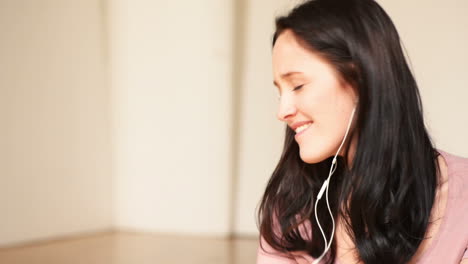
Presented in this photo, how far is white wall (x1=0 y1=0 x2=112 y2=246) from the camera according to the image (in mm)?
2287

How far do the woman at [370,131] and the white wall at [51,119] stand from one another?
1.58 meters

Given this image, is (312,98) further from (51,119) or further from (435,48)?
(51,119)

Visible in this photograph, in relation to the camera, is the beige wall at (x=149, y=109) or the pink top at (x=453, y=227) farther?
the beige wall at (x=149, y=109)

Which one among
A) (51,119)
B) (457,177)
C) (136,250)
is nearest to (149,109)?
(51,119)

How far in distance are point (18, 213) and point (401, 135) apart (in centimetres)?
193

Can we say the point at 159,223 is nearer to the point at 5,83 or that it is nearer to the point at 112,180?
the point at 112,180

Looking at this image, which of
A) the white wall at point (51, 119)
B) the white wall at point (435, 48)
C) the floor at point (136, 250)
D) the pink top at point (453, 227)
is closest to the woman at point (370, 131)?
the pink top at point (453, 227)

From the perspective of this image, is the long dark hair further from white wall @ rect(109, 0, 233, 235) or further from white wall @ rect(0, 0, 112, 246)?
white wall @ rect(0, 0, 112, 246)

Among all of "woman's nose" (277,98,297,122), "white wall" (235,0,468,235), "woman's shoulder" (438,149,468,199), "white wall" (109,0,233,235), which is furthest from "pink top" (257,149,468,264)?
"white wall" (109,0,233,235)

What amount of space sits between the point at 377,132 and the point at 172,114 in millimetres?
1633

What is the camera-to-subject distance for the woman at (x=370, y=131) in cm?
96

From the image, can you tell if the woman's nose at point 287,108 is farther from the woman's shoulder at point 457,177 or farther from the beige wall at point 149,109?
the beige wall at point 149,109

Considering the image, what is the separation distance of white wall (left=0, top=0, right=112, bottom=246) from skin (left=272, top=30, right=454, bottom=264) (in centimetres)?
162

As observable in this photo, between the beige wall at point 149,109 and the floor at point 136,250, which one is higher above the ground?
the beige wall at point 149,109
